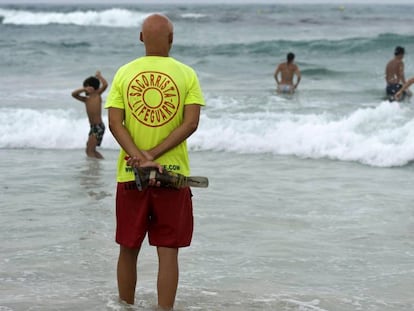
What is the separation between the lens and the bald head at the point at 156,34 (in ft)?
13.0

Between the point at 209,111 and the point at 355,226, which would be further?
the point at 209,111

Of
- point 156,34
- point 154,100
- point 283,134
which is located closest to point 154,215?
point 154,100

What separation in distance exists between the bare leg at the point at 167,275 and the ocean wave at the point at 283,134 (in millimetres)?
6567

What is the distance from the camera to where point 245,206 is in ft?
24.5

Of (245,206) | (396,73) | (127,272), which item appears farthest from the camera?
(396,73)

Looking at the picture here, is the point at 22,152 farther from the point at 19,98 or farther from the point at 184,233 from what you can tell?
the point at 184,233

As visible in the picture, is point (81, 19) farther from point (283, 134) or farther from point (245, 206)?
point (245, 206)

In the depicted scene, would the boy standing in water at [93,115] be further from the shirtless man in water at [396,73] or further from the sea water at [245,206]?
the shirtless man in water at [396,73]

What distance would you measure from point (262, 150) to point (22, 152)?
330cm

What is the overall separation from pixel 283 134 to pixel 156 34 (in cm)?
814

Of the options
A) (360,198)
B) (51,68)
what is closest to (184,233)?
(360,198)

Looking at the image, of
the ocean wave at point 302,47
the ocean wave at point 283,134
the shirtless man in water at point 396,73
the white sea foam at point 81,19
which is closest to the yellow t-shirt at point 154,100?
the ocean wave at point 283,134

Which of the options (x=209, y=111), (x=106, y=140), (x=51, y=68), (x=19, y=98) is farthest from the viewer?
(x=51, y=68)

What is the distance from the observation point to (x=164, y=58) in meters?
3.97
